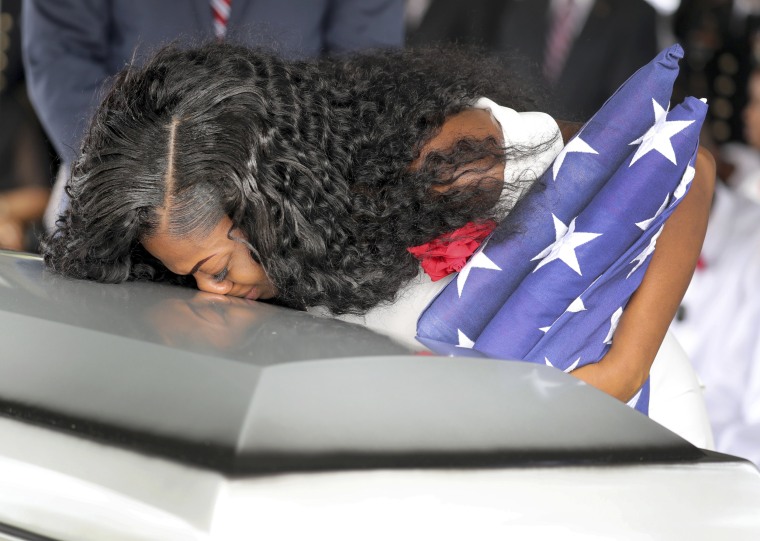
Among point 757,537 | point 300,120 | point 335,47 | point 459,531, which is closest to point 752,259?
point 335,47

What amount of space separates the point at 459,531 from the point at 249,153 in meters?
0.66

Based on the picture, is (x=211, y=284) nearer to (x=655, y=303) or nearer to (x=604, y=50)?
(x=655, y=303)

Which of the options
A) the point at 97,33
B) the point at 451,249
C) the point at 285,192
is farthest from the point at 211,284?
the point at 97,33

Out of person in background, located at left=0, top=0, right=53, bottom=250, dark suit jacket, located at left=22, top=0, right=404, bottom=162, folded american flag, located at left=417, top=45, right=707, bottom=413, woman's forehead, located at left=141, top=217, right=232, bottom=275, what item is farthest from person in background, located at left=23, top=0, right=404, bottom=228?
folded american flag, located at left=417, top=45, right=707, bottom=413

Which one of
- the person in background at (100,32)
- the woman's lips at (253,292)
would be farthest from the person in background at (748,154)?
the woman's lips at (253,292)

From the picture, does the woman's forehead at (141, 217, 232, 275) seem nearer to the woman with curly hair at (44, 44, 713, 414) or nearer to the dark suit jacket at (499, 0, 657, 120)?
the woman with curly hair at (44, 44, 713, 414)

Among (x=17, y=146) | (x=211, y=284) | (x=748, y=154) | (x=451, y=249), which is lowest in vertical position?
(x=17, y=146)

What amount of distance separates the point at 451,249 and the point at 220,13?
1.06 meters

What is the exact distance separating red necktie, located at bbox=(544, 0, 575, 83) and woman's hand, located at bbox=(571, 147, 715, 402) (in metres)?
1.77

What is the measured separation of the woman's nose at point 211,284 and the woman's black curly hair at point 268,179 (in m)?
0.05

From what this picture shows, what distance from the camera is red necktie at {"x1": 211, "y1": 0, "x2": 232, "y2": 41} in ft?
6.23

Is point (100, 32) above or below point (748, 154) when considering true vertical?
above

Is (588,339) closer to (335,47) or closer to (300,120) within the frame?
(300,120)

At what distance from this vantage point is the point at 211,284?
1.10 m
